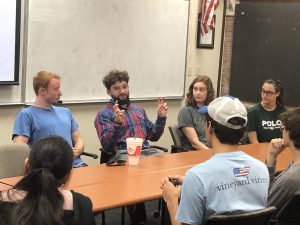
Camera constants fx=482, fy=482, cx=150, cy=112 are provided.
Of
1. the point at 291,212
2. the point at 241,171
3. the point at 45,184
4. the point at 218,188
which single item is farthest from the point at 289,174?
the point at 45,184

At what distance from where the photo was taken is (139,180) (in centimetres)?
273

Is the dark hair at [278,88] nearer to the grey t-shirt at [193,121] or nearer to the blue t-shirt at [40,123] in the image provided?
the grey t-shirt at [193,121]

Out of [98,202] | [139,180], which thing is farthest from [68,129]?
[98,202]

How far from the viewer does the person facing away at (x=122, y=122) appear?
144 inches

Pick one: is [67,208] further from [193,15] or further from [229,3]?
[229,3]

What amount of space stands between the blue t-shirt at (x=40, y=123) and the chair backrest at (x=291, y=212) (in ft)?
5.30

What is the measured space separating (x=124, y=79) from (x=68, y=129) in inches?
24.1

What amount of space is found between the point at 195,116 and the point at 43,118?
141 centimetres

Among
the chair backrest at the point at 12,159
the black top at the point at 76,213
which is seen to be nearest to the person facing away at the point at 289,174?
the black top at the point at 76,213

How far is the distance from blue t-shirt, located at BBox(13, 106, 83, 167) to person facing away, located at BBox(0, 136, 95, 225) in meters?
1.60

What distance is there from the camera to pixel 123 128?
380 centimetres

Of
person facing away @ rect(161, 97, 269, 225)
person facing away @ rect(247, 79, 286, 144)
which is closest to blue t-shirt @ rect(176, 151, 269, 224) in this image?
person facing away @ rect(161, 97, 269, 225)

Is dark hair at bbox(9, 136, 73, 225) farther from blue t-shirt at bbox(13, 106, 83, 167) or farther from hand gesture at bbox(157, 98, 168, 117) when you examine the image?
hand gesture at bbox(157, 98, 168, 117)

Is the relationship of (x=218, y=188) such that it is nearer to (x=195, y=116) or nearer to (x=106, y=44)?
(x=195, y=116)
